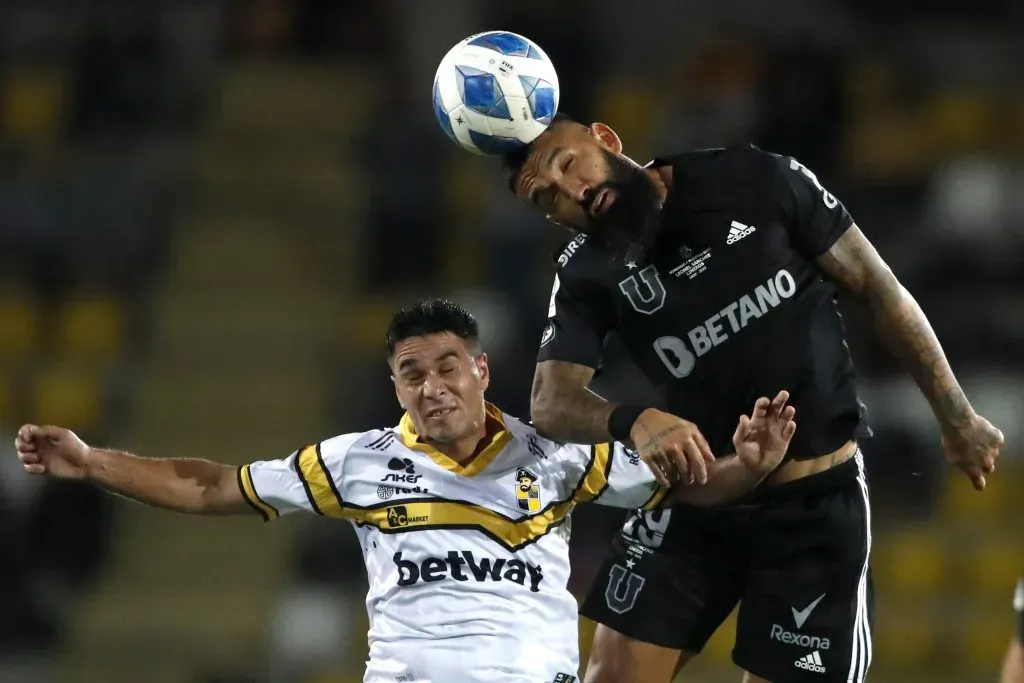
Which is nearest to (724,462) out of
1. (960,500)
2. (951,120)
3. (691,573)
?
(691,573)

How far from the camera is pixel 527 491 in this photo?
4.54 meters

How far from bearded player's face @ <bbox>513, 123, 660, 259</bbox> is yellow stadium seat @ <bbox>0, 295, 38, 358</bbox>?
7325 mm

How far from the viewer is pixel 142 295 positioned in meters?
11.4

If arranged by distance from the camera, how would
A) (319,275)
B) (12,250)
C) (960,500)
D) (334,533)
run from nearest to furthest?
(334,533), (960,500), (12,250), (319,275)

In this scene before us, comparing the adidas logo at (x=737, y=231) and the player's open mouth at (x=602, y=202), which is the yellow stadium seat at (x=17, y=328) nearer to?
the player's open mouth at (x=602, y=202)

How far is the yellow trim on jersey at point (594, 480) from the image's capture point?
4.62 meters

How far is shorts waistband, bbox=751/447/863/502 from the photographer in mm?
4676

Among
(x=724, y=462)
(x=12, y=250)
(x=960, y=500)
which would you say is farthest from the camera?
(x=12, y=250)

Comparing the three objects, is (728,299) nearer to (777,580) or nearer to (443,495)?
(777,580)

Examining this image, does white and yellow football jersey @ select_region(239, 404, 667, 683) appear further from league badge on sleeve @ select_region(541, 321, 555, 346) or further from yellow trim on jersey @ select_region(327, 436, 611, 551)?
league badge on sleeve @ select_region(541, 321, 555, 346)

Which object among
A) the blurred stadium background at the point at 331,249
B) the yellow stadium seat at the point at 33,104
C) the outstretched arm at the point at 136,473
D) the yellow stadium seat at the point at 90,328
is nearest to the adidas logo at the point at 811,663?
the outstretched arm at the point at 136,473

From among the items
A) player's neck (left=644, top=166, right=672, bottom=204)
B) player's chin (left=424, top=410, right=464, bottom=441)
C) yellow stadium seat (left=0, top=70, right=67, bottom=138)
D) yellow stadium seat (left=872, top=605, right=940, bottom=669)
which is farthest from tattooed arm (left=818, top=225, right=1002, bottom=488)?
yellow stadium seat (left=0, top=70, right=67, bottom=138)

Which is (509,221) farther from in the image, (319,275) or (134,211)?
(134,211)

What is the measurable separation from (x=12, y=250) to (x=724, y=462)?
7.90 meters
